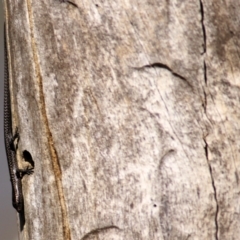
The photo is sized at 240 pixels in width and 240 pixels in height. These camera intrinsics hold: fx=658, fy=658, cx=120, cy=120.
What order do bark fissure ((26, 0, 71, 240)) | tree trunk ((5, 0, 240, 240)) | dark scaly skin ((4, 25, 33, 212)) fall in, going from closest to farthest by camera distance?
tree trunk ((5, 0, 240, 240)) < bark fissure ((26, 0, 71, 240)) < dark scaly skin ((4, 25, 33, 212))

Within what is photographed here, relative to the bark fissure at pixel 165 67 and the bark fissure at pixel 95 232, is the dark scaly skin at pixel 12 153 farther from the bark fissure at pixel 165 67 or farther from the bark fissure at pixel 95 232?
the bark fissure at pixel 165 67

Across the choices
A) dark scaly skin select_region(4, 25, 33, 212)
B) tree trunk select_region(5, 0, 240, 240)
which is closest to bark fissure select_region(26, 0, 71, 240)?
tree trunk select_region(5, 0, 240, 240)

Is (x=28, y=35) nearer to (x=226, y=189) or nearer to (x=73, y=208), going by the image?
(x=73, y=208)

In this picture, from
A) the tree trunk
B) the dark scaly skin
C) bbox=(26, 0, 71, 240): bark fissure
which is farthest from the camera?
the dark scaly skin

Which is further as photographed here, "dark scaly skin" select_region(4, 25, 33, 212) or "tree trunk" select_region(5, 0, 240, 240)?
"dark scaly skin" select_region(4, 25, 33, 212)

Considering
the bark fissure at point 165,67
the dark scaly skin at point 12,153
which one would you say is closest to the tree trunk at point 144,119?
the bark fissure at point 165,67

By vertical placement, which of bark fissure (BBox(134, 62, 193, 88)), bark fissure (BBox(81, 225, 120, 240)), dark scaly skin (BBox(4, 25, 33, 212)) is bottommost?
bark fissure (BBox(81, 225, 120, 240))

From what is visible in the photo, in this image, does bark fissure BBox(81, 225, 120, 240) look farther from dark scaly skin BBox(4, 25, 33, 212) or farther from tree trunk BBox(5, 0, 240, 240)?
dark scaly skin BBox(4, 25, 33, 212)

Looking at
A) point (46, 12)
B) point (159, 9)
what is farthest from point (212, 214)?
point (46, 12)

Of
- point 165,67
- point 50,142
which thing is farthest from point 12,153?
point 165,67
